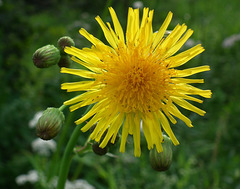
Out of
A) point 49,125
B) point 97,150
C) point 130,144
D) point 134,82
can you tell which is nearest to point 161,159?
point 97,150

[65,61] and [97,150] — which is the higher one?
[65,61]

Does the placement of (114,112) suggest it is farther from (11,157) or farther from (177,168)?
(11,157)

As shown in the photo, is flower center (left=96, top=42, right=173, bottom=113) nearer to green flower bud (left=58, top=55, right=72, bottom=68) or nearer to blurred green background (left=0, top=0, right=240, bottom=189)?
green flower bud (left=58, top=55, right=72, bottom=68)

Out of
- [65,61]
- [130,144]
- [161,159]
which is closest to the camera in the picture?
[161,159]

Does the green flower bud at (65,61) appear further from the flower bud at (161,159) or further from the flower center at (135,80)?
the flower bud at (161,159)

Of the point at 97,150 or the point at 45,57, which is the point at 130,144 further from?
the point at 45,57

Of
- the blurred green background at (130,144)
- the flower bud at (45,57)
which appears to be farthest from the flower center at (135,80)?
the blurred green background at (130,144)

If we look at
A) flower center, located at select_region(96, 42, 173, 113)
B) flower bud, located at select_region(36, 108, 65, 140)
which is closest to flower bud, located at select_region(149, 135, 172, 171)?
flower center, located at select_region(96, 42, 173, 113)
